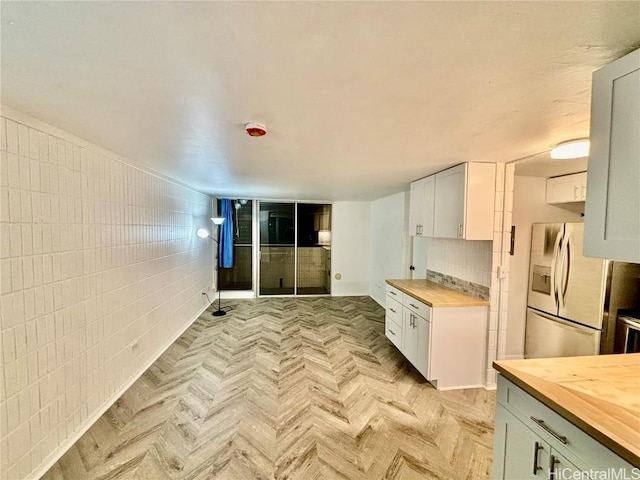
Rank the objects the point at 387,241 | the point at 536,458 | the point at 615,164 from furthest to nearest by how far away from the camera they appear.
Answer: the point at 387,241
the point at 536,458
the point at 615,164

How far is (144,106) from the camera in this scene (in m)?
1.38

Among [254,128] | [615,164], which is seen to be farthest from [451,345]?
[254,128]

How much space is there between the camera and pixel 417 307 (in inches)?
114

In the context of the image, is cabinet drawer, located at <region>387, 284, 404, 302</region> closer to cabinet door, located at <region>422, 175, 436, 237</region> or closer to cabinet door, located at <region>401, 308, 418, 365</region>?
cabinet door, located at <region>401, 308, 418, 365</region>

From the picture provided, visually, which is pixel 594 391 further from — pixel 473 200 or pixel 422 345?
pixel 473 200

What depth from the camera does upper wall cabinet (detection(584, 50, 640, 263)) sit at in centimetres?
87

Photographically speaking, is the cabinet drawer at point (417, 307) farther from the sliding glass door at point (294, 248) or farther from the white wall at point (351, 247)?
the sliding glass door at point (294, 248)

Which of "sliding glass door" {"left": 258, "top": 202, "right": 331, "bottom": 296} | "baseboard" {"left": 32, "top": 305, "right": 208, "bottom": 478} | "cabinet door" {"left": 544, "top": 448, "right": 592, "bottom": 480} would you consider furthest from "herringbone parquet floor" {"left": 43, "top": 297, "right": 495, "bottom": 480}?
"sliding glass door" {"left": 258, "top": 202, "right": 331, "bottom": 296}

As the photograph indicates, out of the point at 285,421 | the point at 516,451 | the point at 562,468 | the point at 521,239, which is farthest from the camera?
the point at 521,239

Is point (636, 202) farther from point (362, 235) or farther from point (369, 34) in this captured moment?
point (362, 235)

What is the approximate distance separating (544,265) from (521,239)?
393mm

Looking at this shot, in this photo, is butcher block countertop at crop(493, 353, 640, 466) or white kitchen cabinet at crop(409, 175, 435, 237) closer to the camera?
butcher block countertop at crop(493, 353, 640, 466)

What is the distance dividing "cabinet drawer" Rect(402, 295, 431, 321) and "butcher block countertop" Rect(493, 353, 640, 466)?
1192 mm

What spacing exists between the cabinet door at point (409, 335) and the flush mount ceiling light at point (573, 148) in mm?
1887
